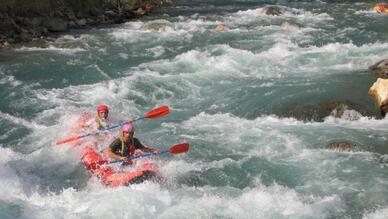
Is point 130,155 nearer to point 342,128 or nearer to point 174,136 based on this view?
point 174,136

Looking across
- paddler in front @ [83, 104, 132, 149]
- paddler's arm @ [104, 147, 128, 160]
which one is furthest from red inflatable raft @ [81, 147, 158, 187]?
paddler in front @ [83, 104, 132, 149]

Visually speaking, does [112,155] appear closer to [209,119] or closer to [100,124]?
[100,124]

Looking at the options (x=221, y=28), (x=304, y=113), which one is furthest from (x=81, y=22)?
(x=304, y=113)

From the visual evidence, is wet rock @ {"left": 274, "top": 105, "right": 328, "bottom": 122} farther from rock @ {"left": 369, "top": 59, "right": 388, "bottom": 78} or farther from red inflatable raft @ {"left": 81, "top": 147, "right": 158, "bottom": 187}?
red inflatable raft @ {"left": 81, "top": 147, "right": 158, "bottom": 187}

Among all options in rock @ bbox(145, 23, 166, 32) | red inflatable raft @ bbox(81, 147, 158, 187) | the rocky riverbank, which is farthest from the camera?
rock @ bbox(145, 23, 166, 32)

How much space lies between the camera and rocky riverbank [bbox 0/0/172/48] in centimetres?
1873

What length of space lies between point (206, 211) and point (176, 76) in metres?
7.21

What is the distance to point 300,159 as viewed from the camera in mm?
9305

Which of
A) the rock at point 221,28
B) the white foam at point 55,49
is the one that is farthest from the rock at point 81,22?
the rock at point 221,28

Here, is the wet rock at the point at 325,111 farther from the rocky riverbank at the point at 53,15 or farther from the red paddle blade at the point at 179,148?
the rocky riverbank at the point at 53,15

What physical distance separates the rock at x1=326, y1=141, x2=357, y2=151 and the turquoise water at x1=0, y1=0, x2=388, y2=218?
0.36ft

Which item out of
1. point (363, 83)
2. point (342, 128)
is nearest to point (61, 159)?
point (342, 128)

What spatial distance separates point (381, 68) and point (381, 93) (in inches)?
90.2

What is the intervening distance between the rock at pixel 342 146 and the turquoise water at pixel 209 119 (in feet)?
0.36
